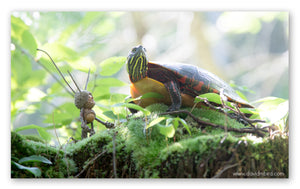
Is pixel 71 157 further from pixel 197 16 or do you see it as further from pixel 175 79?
pixel 197 16

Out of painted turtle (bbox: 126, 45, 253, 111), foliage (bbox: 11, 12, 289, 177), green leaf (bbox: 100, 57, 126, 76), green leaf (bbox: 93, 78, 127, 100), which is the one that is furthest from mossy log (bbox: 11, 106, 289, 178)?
green leaf (bbox: 93, 78, 127, 100)

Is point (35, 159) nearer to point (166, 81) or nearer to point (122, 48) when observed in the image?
point (166, 81)

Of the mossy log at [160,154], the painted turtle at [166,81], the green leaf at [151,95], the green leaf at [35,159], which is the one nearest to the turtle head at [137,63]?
the painted turtle at [166,81]

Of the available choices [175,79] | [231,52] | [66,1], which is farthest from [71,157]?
[231,52]

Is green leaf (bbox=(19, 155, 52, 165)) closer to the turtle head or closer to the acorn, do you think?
the acorn

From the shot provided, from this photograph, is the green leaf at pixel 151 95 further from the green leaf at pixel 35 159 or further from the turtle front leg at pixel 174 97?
the green leaf at pixel 35 159
